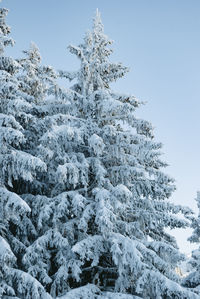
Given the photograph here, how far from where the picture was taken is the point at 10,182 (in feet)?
34.0

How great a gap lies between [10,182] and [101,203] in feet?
10.4

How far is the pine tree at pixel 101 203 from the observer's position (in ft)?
31.7

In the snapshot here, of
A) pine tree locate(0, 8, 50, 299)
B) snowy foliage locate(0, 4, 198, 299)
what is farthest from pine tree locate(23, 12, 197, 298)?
pine tree locate(0, 8, 50, 299)

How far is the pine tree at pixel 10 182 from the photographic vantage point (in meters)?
8.42

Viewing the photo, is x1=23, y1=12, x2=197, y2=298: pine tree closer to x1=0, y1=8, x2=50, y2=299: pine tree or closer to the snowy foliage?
the snowy foliage

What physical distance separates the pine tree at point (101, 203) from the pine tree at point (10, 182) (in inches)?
33.9

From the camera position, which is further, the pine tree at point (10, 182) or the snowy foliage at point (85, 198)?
the snowy foliage at point (85, 198)

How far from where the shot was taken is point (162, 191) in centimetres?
1257

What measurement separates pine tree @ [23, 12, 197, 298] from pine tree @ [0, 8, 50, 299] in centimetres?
86

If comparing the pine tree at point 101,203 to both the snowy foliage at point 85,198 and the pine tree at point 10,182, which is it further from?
the pine tree at point 10,182

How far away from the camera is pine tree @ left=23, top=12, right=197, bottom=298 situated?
9664mm

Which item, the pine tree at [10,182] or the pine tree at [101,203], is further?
the pine tree at [101,203]

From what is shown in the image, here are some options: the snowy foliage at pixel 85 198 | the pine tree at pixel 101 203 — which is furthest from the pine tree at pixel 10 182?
the pine tree at pixel 101 203

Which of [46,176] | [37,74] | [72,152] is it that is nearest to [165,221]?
[72,152]
